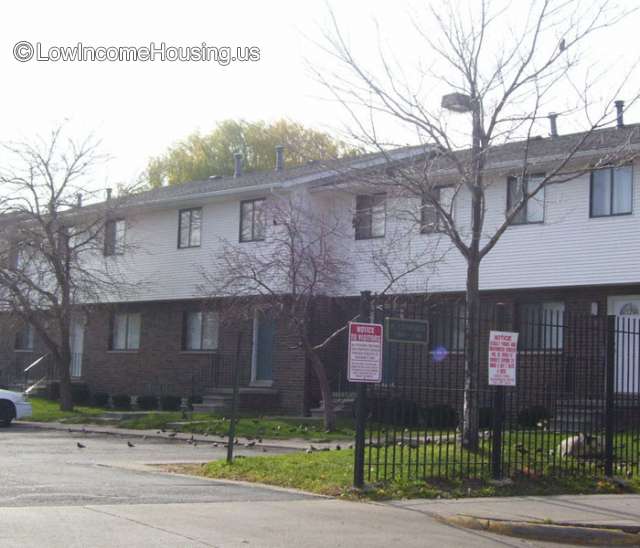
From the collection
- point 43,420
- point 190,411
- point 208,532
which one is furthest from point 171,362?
point 208,532

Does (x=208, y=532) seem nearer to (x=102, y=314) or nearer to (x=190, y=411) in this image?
(x=190, y=411)

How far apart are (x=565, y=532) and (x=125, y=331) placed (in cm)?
2554

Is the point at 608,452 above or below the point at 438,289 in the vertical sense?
below

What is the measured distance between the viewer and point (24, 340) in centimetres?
3925

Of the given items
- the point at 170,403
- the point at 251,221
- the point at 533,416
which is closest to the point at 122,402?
the point at 170,403

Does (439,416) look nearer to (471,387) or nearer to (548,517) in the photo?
(471,387)

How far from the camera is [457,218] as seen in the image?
2528 cm

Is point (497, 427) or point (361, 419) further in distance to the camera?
point (497, 427)

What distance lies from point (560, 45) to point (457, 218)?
10228 mm

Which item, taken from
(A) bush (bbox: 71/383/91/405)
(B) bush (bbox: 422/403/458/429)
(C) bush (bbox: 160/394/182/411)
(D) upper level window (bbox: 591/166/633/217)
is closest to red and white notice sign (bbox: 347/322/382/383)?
(B) bush (bbox: 422/403/458/429)

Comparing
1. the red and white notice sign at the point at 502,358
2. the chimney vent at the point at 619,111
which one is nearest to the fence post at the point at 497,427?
the red and white notice sign at the point at 502,358

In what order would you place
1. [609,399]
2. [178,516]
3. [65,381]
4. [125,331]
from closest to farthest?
[178,516]
[609,399]
[65,381]
[125,331]

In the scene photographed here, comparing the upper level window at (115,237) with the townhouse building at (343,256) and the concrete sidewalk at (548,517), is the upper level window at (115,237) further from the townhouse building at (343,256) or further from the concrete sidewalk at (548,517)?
the concrete sidewalk at (548,517)

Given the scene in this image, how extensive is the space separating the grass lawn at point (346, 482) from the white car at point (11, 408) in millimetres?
10180
